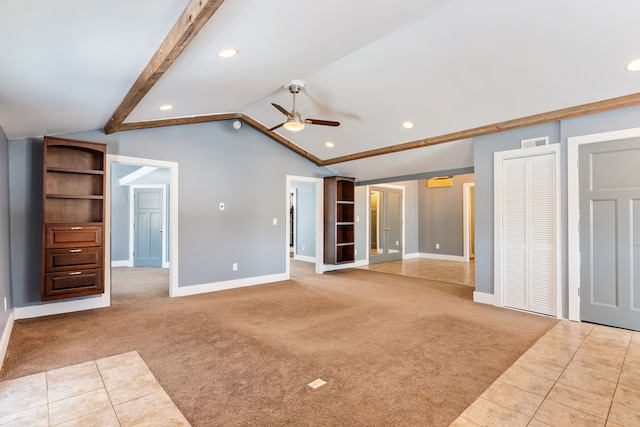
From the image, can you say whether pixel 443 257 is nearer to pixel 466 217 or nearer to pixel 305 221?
pixel 466 217

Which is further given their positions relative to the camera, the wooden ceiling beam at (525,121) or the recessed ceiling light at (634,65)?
the wooden ceiling beam at (525,121)

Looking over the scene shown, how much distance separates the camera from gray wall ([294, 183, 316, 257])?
8969 mm

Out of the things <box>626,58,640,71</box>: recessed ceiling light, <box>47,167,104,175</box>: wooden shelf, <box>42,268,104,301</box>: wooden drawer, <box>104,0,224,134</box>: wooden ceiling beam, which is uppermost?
<box>626,58,640,71</box>: recessed ceiling light

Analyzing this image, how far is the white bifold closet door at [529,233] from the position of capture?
4.06 meters

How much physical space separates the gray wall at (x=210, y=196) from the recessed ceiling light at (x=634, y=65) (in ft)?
16.3

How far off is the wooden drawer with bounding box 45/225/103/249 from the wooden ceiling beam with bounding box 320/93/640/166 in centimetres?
441

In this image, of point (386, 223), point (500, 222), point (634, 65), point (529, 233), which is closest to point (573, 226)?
point (529, 233)

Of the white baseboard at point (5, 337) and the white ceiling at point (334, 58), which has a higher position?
the white ceiling at point (334, 58)

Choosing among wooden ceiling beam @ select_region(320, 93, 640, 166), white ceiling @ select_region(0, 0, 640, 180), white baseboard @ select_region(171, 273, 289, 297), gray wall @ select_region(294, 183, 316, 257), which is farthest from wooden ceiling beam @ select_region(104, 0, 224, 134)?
gray wall @ select_region(294, 183, 316, 257)

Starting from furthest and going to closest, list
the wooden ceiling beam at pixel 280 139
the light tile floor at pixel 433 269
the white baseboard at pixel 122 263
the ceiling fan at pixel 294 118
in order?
the white baseboard at pixel 122 263
the light tile floor at pixel 433 269
the wooden ceiling beam at pixel 280 139
the ceiling fan at pixel 294 118

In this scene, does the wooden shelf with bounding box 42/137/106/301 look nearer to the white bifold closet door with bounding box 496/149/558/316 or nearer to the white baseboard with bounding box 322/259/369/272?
the white baseboard with bounding box 322/259/369/272

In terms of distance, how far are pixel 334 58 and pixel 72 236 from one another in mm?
3780

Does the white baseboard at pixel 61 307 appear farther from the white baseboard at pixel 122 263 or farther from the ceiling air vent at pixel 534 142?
the ceiling air vent at pixel 534 142

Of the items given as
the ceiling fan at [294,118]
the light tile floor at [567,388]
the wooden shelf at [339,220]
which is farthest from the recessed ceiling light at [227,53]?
the wooden shelf at [339,220]
